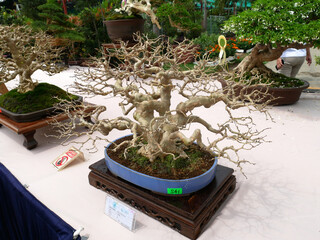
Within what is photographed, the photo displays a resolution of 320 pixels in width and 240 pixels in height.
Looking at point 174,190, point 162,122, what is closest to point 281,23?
point 162,122

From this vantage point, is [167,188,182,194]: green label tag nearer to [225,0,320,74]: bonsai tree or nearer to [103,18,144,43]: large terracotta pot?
[225,0,320,74]: bonsai tree

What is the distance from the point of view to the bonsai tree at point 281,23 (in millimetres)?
1883

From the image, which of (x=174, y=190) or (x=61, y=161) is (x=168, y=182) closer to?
(x=174, y=190)

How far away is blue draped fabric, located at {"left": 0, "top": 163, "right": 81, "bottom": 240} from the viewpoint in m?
0.94

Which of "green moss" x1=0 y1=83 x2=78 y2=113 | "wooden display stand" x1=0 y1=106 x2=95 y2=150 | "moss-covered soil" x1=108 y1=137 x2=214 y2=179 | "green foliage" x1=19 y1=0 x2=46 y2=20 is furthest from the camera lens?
"green foliage" x1=19 y1=0 x2=46 y2=20

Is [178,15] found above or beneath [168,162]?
above

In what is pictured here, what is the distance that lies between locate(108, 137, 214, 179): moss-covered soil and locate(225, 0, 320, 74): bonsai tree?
1.21 m

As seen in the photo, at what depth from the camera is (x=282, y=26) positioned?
1.96m

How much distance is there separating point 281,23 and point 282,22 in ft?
0.04

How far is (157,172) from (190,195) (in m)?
0.17

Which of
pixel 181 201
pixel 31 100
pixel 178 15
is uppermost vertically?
pixel 178 15

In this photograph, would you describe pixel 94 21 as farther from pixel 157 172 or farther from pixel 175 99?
pixel 157 172

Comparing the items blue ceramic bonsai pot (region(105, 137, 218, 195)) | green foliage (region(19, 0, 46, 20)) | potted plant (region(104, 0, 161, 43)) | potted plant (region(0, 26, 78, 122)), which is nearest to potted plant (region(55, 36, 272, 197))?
blue ceramic bonsai pot (region(105, 137, 218, 195))

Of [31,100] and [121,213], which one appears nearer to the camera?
[121,213]
